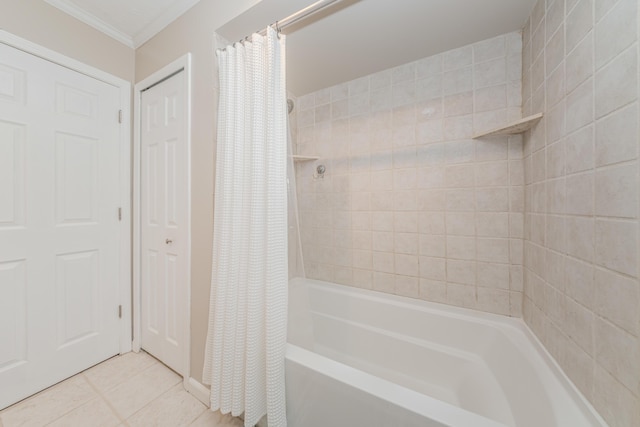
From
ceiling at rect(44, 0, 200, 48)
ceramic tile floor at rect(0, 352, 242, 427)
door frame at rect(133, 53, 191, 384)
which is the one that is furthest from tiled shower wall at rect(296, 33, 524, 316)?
ceramic tile floor at rect(0, 352, 242, 427)

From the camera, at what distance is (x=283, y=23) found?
102 cm

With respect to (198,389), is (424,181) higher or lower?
higher

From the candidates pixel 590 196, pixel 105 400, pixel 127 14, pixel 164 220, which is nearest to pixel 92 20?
pixel 127 14

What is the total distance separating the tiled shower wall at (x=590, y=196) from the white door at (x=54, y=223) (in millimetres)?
2439

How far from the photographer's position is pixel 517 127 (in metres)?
1.14

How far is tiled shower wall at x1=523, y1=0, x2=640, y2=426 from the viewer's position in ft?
1.92

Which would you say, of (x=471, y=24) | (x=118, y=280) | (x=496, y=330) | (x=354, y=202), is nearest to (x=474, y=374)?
(x=496, y=330)

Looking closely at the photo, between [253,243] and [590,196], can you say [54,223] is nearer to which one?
[253,243]

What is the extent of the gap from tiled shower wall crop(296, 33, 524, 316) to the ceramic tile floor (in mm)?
1142

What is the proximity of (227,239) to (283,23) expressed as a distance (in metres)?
1.01

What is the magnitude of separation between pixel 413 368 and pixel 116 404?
1.70 metres

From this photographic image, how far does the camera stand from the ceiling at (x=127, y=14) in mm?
1340

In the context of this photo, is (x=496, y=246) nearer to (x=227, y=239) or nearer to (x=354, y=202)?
(x=354, y=202)

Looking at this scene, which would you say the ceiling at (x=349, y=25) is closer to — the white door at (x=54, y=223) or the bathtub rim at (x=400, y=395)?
the white door at (x=54, y=223)
